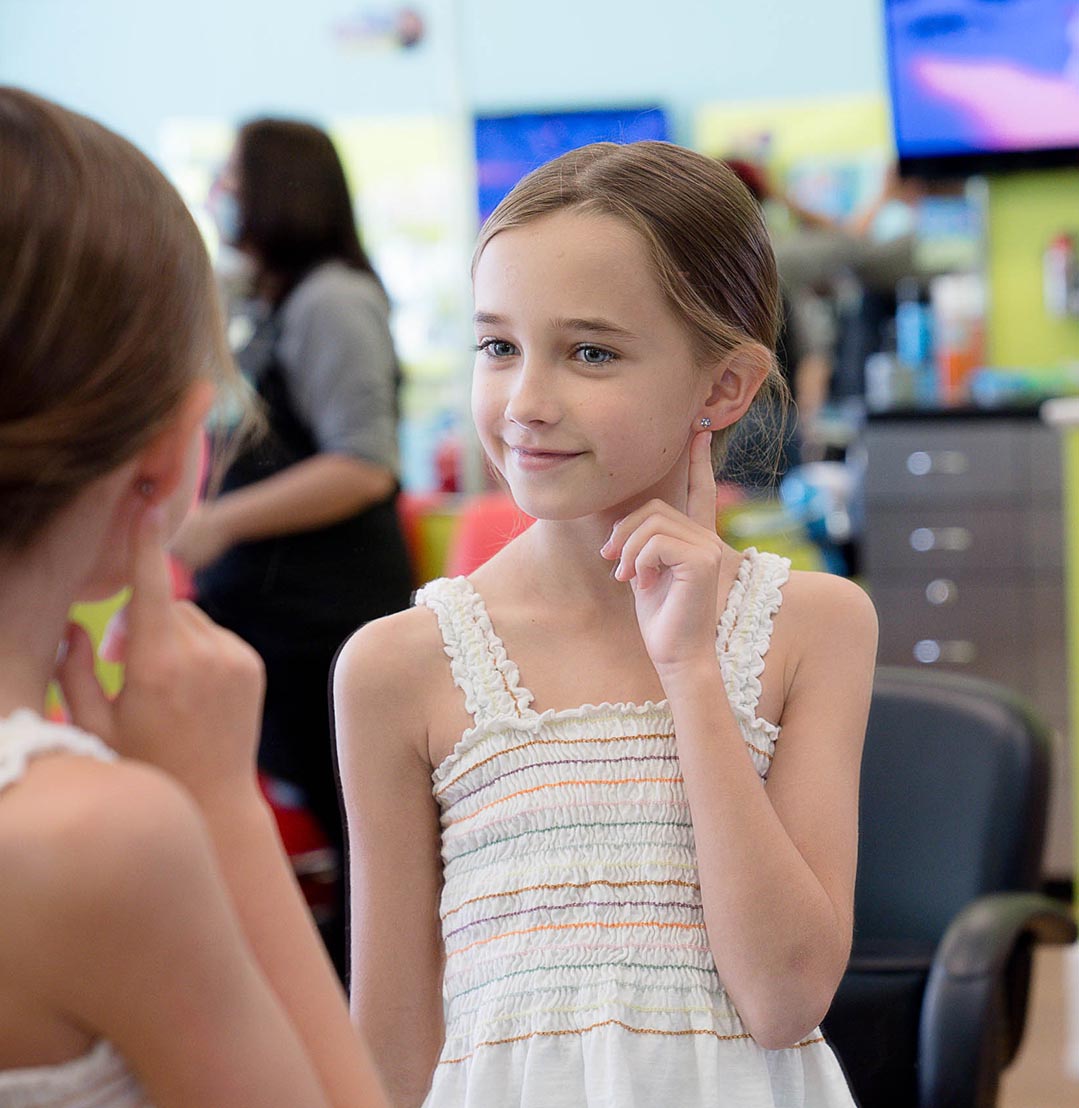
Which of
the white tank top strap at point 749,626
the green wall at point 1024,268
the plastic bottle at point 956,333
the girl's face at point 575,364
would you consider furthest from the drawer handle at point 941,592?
the girl's face at point 575,364

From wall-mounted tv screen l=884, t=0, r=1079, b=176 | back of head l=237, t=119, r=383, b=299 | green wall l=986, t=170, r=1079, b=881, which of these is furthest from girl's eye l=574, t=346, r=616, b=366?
green wall l=986, t=170, r=1079, b=881

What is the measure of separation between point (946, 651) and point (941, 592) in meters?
0.15

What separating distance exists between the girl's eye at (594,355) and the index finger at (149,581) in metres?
0.31

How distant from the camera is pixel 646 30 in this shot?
4.88 metres

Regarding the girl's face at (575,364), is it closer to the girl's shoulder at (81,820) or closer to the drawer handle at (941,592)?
the girl's shoulder at (81,820)

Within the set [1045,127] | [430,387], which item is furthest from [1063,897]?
[430,387]

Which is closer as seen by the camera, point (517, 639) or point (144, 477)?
point (144, 477)

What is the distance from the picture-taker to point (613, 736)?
0.95 meters

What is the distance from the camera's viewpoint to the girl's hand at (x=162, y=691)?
0.67 m

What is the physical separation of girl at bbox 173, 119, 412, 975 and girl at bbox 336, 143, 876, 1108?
0.99 metres

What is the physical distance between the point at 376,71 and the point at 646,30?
35.3 inches

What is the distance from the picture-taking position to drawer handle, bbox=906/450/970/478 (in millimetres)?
3693

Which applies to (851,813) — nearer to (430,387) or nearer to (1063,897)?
(1063,897)

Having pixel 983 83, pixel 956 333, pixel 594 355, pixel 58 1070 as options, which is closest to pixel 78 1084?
pixel 58 1070
